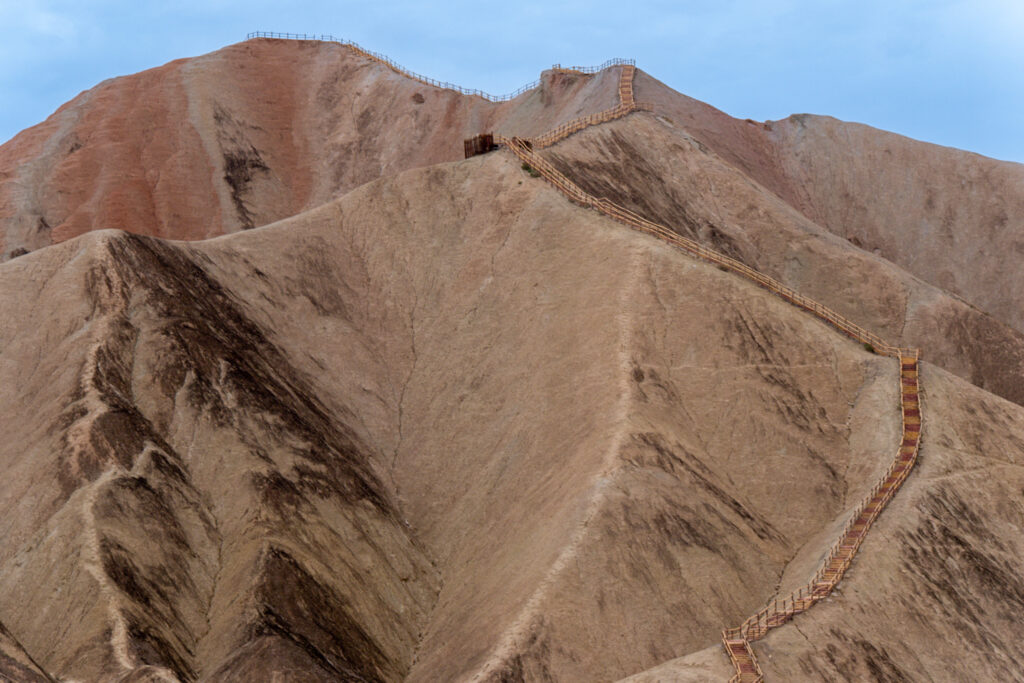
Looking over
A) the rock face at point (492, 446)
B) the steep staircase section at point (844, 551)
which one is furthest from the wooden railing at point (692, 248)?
the steep staircase section at point (844, 551)

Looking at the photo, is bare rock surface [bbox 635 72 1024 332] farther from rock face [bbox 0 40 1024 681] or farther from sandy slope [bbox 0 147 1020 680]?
sandy slope [bbox 0 147 1020 680]

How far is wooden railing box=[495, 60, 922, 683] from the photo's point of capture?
179ft

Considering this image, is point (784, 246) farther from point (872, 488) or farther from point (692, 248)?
point (872, 488)

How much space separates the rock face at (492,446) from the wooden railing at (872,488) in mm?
778

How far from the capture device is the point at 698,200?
9531cm

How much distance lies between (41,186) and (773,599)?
8467 centimetres

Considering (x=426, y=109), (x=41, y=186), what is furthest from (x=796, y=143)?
(x=41, y=186)

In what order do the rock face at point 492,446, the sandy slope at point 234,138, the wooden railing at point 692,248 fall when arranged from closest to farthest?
1. the rock face at point 492,446
2. the wooden railing at point 692,248
3. the sandy slope at point 234,138

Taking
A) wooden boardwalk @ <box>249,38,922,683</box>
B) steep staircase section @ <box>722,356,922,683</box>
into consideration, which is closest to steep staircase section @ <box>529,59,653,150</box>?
wooden boardwalk @ <box>249,38,922,683</box>

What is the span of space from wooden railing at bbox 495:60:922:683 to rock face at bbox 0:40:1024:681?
2.55 ft

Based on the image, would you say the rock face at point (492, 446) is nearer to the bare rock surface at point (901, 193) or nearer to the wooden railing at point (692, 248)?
the wooden railing at point (692, 248)

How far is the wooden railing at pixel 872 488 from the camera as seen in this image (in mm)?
54500

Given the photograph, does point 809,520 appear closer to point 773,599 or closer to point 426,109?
point 773,599

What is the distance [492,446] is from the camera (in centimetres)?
7144
